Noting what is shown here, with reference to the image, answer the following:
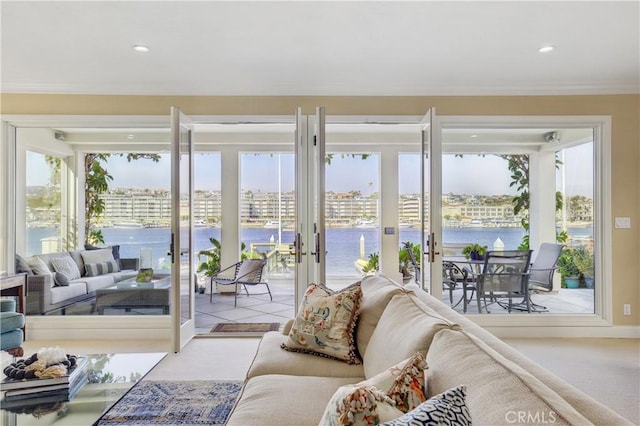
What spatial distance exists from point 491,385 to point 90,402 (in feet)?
6.73

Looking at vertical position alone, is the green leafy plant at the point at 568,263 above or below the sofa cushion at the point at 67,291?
above

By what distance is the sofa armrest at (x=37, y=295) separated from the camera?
12.9ft

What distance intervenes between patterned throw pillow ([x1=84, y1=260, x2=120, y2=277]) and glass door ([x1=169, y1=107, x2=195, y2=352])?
1.31 meters

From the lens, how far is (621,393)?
8.66 feet

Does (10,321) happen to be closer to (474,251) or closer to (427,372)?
(427,372)

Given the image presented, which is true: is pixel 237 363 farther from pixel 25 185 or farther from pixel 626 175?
pixel 626 175

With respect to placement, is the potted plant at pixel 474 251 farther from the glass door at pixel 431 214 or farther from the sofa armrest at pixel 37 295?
the sofa armrest at pixel 37 295

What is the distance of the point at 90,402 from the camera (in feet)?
6.44

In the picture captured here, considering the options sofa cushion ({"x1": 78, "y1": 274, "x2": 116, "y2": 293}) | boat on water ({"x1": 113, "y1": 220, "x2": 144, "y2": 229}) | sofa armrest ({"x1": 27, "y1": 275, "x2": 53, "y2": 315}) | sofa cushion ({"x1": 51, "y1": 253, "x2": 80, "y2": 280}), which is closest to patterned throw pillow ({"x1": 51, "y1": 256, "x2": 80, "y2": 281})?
sofa cushion ({"x1": 51, "y1": 253, "x2": 80, "y2": 280})

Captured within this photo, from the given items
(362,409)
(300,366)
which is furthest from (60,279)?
(362,409)


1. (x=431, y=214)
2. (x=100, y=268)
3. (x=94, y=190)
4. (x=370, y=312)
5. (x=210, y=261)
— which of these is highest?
(x=94, y=190)

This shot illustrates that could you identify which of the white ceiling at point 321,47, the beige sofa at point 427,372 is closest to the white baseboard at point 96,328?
the beige sofa at point 427,372

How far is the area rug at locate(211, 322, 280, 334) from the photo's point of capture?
414cm

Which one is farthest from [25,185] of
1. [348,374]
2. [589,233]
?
[589,233]
